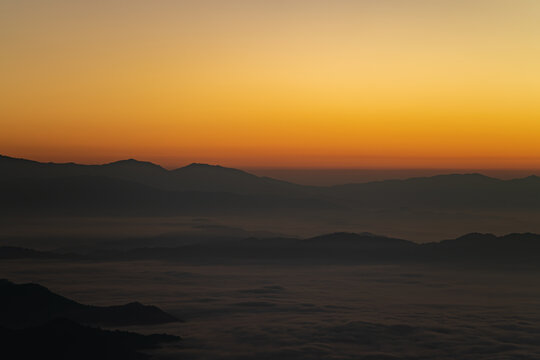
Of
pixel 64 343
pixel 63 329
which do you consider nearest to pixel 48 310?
pixel 63 329

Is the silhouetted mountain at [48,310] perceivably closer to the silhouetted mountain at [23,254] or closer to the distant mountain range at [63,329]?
the distant mountain range at [63,329]

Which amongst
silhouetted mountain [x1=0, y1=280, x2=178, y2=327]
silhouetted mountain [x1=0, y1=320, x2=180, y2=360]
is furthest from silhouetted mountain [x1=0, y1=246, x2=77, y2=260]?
silhouetted mountain [x1=0, y1=320, x2=180, y2=360]

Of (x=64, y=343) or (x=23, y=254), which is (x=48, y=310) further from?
(x=23, y=254)

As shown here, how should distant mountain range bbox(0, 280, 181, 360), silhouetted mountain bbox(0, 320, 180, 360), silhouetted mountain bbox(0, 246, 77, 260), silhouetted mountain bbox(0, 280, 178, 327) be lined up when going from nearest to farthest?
1. silhouetted mountain bbox(0, 320, 180, 360)
2. distant mountain range bbox(0, 280, 181, 360)
3. silhouetted mountain bbox(0, 280, 178, 327)
4. silhouetted mountain bbox(0, 246, 77, 260)

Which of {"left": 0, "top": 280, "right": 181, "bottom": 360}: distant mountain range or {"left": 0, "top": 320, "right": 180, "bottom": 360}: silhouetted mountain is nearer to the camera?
{"left": 0, "top": 320, "right": 180, "bottom": 360}: silhouetted mountain

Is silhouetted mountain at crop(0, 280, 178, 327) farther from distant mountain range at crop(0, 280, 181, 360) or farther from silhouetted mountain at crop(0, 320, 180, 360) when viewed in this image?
silhouetted mountain at crop(0, 320, 180, 360)

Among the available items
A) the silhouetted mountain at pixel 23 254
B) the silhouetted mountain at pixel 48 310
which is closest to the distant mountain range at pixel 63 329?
the silhouetted mountain at pixel 48 310
